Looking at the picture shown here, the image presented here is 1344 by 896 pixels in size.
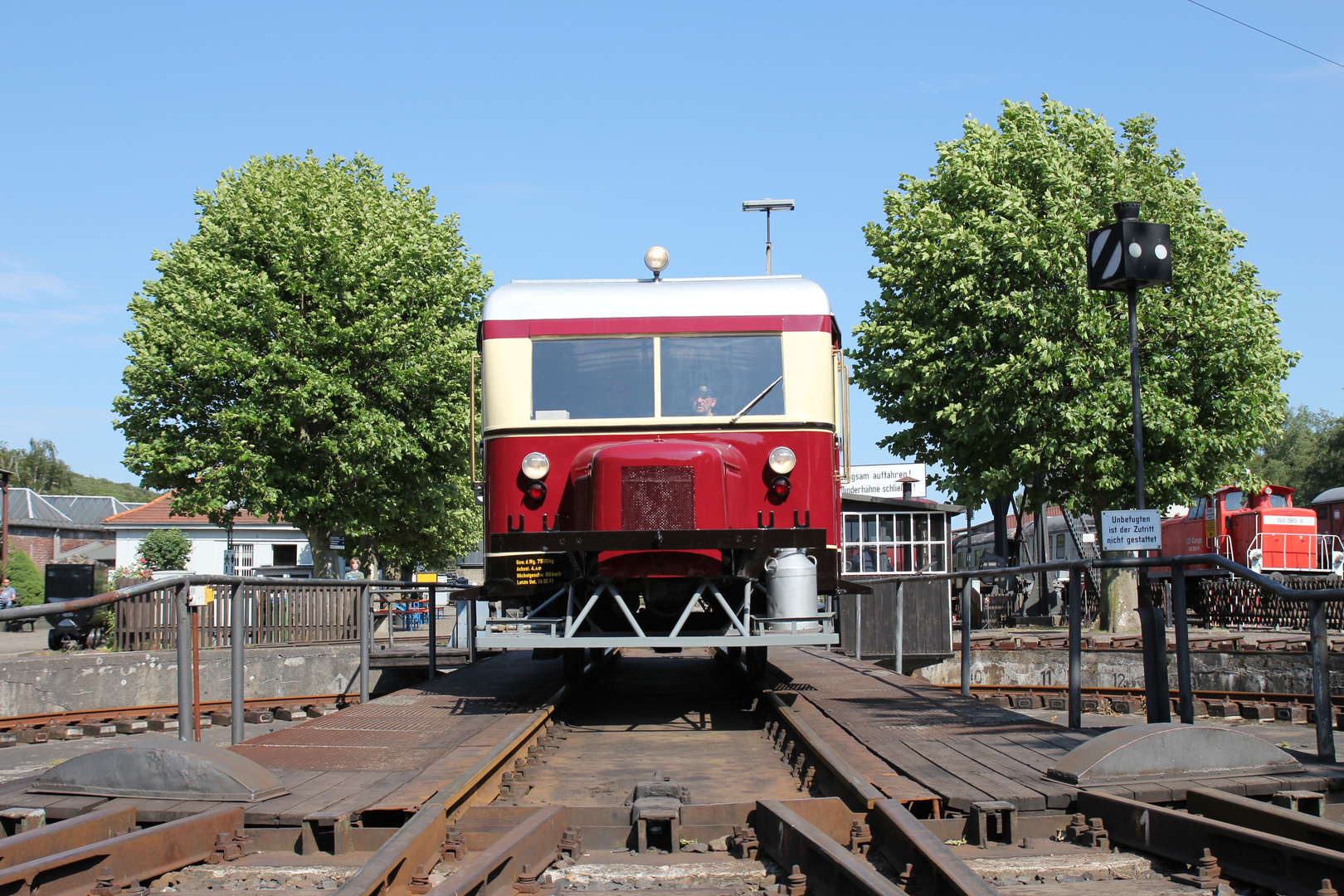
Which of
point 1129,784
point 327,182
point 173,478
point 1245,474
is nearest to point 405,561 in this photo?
point 173,478

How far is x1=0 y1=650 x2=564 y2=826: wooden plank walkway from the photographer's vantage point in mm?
4684

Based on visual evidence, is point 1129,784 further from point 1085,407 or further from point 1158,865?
point 1085,407

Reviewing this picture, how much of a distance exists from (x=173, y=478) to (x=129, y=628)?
35.3 feet

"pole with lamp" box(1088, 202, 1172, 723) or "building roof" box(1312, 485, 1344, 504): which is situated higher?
"pole with lamp" box(1088, 202, 1172, 723)

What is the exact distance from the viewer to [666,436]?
27.4ft

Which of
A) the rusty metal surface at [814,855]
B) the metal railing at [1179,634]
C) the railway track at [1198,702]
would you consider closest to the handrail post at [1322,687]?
the metal railing at [1179,634]

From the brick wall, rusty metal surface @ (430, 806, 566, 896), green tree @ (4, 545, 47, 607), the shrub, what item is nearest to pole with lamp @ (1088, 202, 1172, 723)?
rusty metal surface @ (430, 806, 566, 896)

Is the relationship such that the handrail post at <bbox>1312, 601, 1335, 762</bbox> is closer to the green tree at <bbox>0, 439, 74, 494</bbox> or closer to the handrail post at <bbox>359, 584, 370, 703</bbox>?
the handrail post at <bbox>359, 584, 370, 703</bbox>

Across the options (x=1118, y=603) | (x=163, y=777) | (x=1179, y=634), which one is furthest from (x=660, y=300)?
→ (x=1118, y=603)

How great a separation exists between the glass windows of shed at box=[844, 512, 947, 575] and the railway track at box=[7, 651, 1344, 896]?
2189 cm

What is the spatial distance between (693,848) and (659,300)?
4888 mm

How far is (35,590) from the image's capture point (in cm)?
4550

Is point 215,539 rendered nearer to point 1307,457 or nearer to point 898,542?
point 898,542

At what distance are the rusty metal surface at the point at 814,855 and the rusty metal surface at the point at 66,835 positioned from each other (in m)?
2.60
